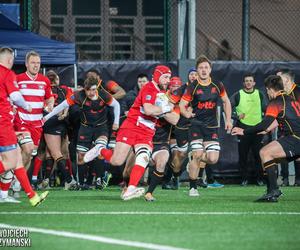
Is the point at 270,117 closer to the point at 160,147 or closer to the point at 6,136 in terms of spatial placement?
the point at 160,147

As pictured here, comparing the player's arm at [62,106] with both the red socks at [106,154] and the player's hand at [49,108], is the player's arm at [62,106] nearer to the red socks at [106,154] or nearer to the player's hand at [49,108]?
the player's hand at [49,108]

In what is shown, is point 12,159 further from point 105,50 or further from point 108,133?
point 105,50

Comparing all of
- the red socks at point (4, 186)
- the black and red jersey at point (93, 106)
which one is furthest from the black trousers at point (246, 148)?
the red socks at point (4, 186)

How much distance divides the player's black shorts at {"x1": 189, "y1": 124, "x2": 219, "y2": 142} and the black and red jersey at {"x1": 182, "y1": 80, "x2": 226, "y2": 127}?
72 millimetres

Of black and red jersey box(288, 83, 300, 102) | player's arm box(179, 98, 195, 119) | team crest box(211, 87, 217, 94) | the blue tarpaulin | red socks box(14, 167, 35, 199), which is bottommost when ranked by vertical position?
red socks box(14, 167, 35, 199)

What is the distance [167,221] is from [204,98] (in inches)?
220

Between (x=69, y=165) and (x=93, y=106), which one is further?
(x=69, y=165)

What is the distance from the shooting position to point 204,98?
55.0 ft

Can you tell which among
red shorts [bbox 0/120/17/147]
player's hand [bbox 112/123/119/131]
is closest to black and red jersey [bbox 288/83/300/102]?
red shorts [bbox 0/120/17/147]

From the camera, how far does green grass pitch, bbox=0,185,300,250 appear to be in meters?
9.50

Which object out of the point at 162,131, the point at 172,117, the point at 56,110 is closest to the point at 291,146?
the point at 172,117

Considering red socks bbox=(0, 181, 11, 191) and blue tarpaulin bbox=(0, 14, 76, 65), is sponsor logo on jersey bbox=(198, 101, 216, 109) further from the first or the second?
red socks bbox=(0, 181, 11, 191)

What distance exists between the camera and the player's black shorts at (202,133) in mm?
16641

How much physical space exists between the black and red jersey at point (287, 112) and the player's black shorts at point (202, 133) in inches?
93.0
